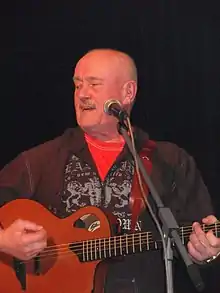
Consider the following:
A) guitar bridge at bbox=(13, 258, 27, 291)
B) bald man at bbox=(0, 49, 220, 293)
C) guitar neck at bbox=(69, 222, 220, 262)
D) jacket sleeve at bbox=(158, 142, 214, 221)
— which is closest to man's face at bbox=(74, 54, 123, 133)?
bald man at bbox=(0, 49, 220, 293)

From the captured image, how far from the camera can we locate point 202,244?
1.78 m

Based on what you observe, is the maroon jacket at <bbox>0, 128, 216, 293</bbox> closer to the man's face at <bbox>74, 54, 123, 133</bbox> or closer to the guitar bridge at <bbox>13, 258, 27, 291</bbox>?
the man's face at <bbox>74, 54, 123, 133</bbox>

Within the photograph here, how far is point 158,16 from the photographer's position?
2506 mm

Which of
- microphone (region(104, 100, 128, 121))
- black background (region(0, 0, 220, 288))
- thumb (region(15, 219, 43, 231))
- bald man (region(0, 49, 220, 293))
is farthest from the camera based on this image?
black background (region(0, 0, 220, 288))

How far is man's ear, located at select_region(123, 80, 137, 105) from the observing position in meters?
2.08

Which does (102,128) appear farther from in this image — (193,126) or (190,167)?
(193,126)

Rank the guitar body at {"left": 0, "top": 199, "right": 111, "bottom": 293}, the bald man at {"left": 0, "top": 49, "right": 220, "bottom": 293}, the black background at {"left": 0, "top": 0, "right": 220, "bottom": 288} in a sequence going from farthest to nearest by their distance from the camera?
the black background at {"left": 0, "top": 0, "right": 220, "bottom": 288} → the bald man at {"left": 0, "top": 49, "right": 220, "bottom": 293} → the guitar body at {"left": 0, "top": 199, "right": 111, "bottom": 293}

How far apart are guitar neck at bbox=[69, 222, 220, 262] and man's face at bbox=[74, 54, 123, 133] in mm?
378

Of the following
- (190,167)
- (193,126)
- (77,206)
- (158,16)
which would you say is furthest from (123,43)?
(77,206)

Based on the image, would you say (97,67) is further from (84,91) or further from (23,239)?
(23,239)

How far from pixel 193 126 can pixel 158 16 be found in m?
0.48

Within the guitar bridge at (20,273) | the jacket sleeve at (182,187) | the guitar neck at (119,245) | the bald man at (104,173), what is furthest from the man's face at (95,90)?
the guitar bridge at (20,273)

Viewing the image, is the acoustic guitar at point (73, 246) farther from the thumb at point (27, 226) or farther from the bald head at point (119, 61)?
the bald head at point (119, 61)

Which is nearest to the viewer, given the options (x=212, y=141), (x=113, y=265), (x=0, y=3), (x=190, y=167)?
(x=113, y=265)
